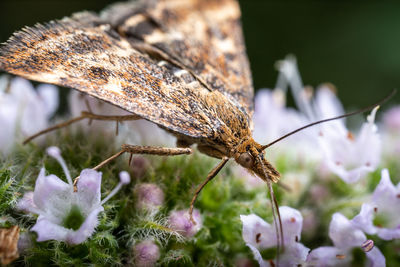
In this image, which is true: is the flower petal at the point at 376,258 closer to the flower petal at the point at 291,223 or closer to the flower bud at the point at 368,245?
the flower bud at the point at 368,245

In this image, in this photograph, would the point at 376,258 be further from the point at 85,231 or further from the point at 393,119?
the point at 393,119

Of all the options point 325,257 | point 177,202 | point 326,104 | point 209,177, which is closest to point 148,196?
point 177,202

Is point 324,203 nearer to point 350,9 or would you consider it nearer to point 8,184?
point 8,184

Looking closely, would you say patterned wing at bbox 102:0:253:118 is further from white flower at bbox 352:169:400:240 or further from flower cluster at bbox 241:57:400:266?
white flower at bbox 352:169:400:240

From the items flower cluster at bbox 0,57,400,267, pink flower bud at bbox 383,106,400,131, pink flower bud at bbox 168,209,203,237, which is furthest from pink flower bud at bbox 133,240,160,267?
pink flower bud at bbox 383,106,400,131

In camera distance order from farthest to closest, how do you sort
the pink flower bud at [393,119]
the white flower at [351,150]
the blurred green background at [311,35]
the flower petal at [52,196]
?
the blurred green background at [311,35] → the pink flower bud at [393,119] → the white flower at [351,150] → the flower petal at [52,196]

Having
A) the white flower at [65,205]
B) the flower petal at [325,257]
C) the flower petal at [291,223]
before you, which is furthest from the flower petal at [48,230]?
the flower petal at [325,257]
